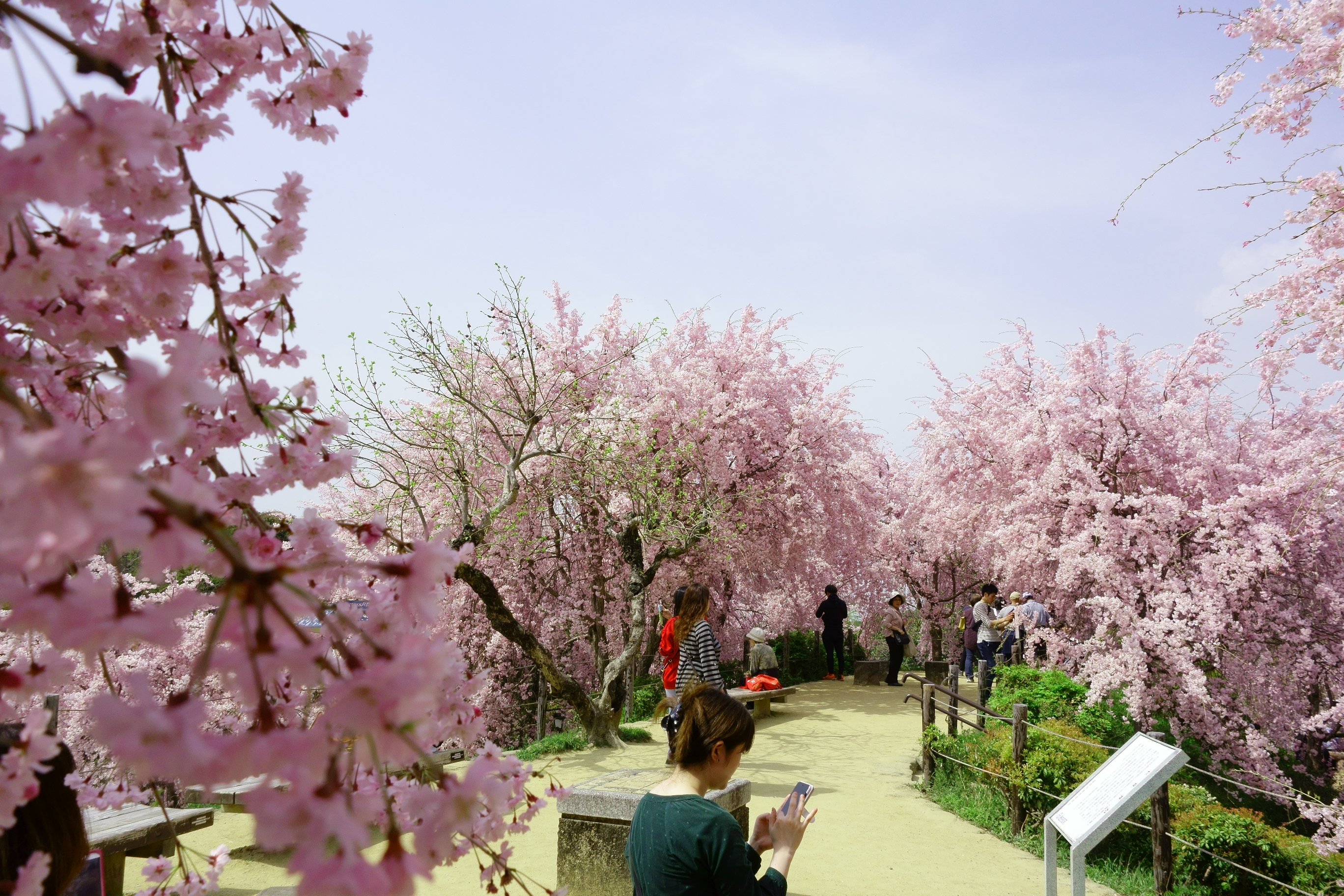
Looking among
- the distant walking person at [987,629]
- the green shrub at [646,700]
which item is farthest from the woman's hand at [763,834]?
the distant walking person at [987,629]

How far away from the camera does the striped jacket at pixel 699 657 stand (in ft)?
23.6

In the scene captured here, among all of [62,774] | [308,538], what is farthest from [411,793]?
[62,774]

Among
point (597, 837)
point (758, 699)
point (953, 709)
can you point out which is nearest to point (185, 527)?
point (597, 837)

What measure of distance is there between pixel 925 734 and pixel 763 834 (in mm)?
5902

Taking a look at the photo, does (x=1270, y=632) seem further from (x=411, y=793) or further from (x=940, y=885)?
(x=411, y=793)

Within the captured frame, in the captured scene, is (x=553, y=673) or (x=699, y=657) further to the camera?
(x=553, y=673)

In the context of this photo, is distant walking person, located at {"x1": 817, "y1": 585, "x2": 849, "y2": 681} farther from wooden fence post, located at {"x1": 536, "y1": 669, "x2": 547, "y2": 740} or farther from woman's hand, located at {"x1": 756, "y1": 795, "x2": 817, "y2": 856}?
woman's hand, located at {"x1": 756, "y1": 795, "x2": 817, "y2": 856}

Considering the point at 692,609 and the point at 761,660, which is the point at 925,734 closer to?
the point at 692,609

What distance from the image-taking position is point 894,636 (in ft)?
53.0

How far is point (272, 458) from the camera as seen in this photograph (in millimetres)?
1703

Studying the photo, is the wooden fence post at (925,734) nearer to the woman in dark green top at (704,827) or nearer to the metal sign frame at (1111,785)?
the metal sign frame at (1111,785)

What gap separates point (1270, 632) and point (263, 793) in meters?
12.9

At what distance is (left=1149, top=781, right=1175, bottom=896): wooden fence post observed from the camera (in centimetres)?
587

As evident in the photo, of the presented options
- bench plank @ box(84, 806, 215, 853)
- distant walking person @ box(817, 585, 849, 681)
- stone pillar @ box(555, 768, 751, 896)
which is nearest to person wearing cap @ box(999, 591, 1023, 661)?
distant walking person @ box(817, 585, 849, 681)
